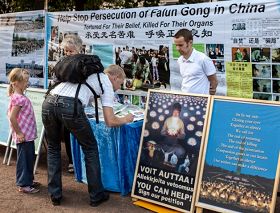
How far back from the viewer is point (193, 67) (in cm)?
418

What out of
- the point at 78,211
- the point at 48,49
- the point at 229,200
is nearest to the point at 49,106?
the point at 78,211

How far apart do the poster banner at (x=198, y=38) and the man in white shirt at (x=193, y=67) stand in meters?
0.61

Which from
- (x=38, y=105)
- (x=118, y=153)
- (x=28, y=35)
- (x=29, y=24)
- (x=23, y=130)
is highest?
(x=29, y=24)

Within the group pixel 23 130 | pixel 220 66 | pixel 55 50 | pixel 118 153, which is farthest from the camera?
pixel 55 50

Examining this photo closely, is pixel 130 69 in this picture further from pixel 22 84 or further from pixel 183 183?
pixel 183 183

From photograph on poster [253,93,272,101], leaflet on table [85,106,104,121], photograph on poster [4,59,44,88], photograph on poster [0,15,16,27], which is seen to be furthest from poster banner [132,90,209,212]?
photograph on poster [0,15,16,27]

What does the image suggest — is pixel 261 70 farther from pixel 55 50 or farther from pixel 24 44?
pixel 24 44

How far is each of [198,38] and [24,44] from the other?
353 cm

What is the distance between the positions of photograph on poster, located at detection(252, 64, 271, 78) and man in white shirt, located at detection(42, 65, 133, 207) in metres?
1.60

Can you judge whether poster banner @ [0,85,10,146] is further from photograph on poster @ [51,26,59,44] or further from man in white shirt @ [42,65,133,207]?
man in white shirt @ [42,65,133,207]

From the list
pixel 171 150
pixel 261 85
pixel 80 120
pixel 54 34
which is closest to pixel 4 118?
pixel 54 34

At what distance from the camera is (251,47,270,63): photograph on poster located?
14.4ft

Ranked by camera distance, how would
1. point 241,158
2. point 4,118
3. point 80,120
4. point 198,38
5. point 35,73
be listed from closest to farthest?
point 241,158
point 80,120
point 198,38
point 4,118
point 35,73

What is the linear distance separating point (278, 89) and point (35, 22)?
4375 mm
